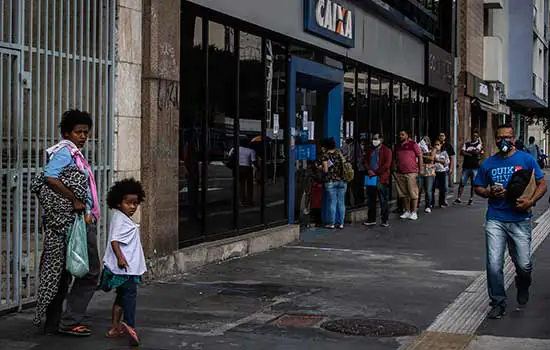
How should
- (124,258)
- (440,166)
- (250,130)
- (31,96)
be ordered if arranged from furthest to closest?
(440,166) → (250,130) → (31,96) → (124,258)

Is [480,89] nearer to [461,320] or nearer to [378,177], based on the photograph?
[378,177]

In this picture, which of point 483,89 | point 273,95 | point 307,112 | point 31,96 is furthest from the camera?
point 483,89

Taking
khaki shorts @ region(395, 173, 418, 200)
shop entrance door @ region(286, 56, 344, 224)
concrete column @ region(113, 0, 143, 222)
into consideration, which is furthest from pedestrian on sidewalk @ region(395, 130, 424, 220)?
concrete column @ region(113, 0, 143, 222)

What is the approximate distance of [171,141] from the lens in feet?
32.5

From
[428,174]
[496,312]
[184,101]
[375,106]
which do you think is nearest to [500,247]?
[496,312]

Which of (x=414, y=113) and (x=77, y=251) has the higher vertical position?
(x=414, y=113)

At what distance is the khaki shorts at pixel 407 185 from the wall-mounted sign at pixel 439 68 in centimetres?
718

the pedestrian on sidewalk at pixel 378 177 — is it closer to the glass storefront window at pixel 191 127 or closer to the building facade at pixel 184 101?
the building facade at pixel 184 101

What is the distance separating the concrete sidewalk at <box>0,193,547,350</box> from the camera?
6898mm

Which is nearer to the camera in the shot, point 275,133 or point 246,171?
point 246,171

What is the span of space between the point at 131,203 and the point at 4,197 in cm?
139

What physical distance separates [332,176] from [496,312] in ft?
23.7

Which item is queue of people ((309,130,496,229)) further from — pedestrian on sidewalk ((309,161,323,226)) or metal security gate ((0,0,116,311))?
metal security gate ((0,0,116,311))

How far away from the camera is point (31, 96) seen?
770 centimetres
